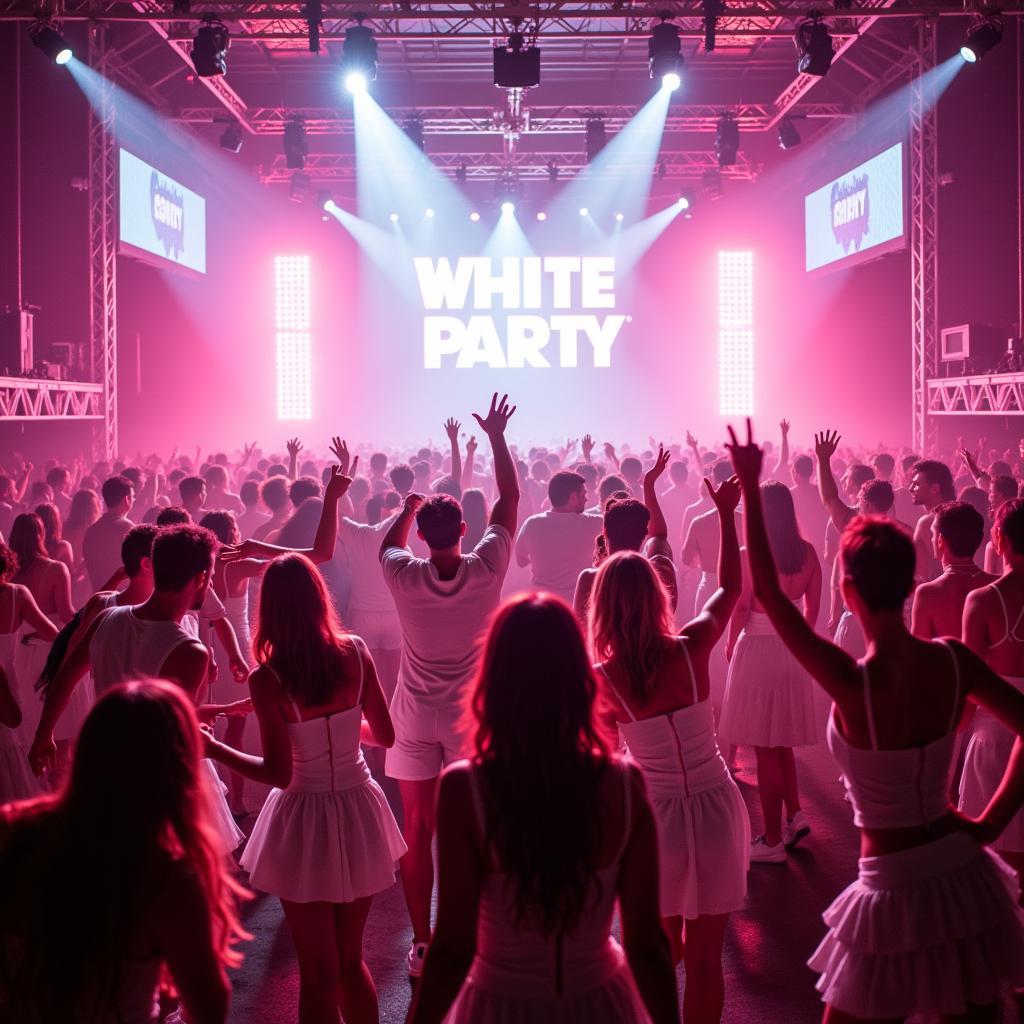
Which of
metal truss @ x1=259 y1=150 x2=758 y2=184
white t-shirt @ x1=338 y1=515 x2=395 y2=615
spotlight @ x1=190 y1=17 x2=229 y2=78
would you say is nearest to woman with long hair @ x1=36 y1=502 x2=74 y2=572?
white t-shirt @ x1=338 y1=515 x2=395 y2=615

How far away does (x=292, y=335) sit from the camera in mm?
22344

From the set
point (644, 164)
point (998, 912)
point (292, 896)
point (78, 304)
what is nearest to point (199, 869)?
point (292, 896)

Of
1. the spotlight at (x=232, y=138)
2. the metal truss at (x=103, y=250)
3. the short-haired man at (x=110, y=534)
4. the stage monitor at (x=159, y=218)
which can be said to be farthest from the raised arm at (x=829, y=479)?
the spotlight at (x=232, y=138)

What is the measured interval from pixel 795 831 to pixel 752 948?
109 cm

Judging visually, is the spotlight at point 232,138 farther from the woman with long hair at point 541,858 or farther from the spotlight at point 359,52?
the woman with long hair at point 541,858

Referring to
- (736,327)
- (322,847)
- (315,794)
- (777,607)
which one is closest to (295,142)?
(736,327)

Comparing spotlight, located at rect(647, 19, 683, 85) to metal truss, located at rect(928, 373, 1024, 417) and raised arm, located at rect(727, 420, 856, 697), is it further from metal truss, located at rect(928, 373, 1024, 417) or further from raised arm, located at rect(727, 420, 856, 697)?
raised arm, located at rect(727, 420, 856, 697)

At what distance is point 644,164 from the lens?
2077 centimetres

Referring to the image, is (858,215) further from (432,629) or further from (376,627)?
(432,629)

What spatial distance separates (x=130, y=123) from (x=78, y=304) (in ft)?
10.9

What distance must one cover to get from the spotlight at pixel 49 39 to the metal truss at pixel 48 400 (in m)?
3.33

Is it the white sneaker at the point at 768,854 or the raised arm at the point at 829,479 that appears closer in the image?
the white sneaker at the point at 768,854

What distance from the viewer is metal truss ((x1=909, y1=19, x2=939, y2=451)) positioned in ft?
43.2

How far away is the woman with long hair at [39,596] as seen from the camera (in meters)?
4.84
